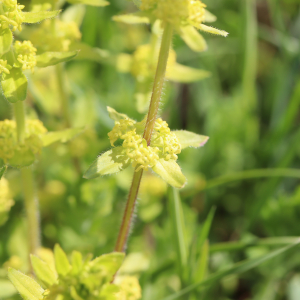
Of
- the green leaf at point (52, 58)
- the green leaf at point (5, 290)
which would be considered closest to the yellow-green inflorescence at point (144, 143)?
the green leaf at point (52, 58)

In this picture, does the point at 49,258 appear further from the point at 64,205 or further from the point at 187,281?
the point at 187,281

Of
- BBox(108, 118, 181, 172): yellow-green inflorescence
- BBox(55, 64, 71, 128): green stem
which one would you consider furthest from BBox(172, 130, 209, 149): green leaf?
BBox(55, 64, 71, 128): green stem

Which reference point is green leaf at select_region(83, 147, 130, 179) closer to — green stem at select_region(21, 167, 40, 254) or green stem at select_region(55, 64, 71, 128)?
green stem at select_region(21, 167, 40, 254)

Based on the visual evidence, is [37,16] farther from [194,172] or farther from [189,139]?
[194,172]

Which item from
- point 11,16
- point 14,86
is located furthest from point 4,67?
point 11,16

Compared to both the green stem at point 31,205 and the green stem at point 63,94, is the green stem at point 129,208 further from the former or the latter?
the green stem at point 63,94
